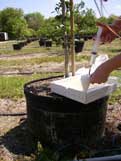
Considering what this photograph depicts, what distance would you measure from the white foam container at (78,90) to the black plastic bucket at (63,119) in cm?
5

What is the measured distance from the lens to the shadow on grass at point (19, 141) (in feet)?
9.76

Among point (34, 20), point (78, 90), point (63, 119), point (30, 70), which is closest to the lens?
point (78, 90)

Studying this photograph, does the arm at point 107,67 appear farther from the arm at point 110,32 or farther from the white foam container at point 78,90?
the white foam container at point 78,90

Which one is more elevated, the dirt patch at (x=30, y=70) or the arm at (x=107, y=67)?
the arm at (x=107, y=67)

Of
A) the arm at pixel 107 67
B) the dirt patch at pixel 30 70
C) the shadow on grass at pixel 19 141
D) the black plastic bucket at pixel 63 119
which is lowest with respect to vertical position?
the dirt patch at pixel 30 70

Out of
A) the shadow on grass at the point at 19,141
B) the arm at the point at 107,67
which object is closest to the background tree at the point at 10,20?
the shadow on grass at the point at 19,141

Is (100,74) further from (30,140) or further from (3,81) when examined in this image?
(3,81)

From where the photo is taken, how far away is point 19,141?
10.4ft

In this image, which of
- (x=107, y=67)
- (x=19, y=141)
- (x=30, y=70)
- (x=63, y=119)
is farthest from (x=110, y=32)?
(x=30, y=70)

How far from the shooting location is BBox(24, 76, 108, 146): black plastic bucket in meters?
2.70

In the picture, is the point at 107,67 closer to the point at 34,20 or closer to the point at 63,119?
the point at 63,119

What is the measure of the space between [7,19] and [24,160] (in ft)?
184

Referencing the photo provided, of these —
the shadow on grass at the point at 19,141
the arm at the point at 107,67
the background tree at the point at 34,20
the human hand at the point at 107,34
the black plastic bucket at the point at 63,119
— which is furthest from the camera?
the background tree at the point at 34,20

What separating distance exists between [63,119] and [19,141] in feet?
2.07
